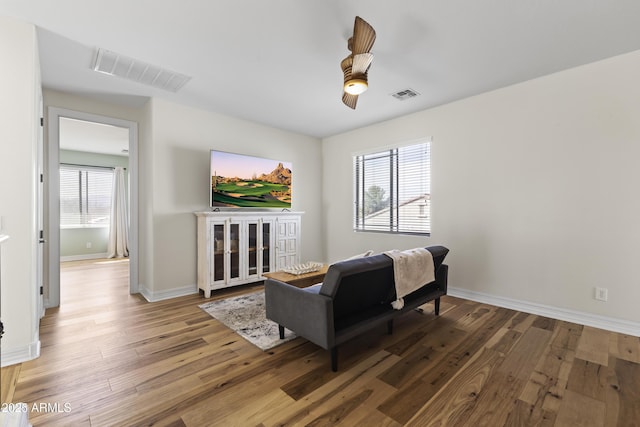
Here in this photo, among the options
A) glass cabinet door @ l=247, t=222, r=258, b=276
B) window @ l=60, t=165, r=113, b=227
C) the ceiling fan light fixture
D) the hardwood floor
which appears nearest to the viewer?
the hardwood floor

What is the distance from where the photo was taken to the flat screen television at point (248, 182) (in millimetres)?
3959

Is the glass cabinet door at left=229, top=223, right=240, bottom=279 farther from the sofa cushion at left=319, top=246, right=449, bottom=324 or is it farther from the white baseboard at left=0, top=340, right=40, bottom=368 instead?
the sofa cushion at left=319, top=246, right=449, bottom=324

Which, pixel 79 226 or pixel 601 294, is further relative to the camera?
pixel 79 226

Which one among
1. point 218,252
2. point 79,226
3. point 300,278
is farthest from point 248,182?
point 79,226

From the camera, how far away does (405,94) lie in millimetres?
3502

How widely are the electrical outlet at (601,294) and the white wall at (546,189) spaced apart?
39 mm

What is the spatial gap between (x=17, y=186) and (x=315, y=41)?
2576 mm

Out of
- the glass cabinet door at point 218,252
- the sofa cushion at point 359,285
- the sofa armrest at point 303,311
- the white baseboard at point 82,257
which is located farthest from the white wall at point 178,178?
the white baseboard at point 82,257

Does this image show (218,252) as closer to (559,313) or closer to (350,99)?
(350,99)

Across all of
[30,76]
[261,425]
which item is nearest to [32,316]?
[30,76]

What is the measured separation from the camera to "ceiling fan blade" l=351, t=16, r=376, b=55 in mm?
1960

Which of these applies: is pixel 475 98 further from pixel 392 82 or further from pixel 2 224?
pixel 2 224

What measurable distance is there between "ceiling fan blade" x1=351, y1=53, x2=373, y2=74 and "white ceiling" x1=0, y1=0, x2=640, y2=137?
0.30 meters

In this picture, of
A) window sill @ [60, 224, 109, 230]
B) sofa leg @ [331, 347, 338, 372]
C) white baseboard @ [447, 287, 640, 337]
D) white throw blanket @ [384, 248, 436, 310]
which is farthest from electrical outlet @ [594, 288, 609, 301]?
window sill @ [60, 224, 109, 230]
